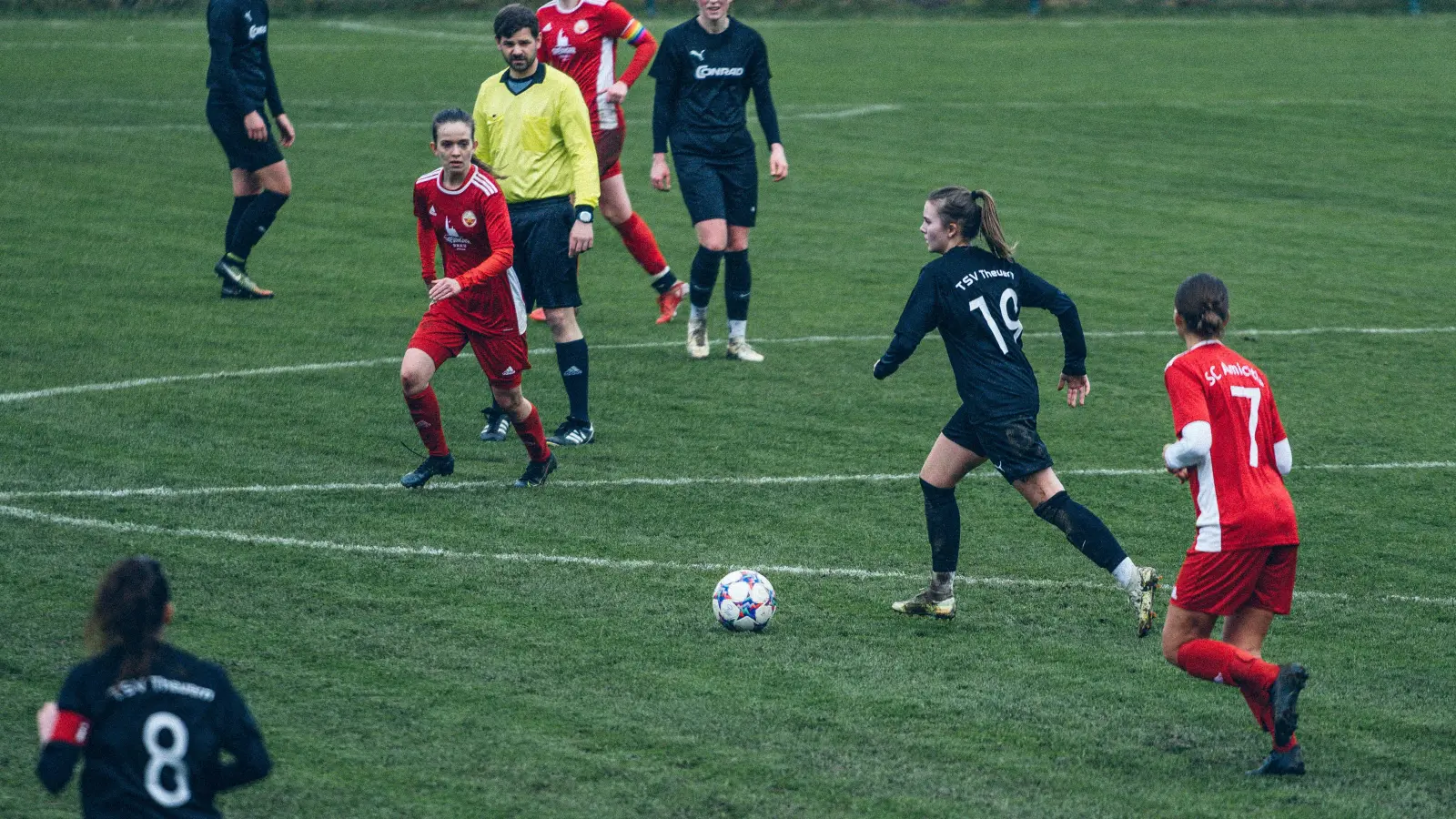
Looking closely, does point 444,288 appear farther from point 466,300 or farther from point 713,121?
point 713,121

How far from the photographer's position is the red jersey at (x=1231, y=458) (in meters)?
5.61

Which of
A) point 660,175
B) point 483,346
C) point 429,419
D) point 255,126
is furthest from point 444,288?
point 255,126

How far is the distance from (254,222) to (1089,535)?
819 cm

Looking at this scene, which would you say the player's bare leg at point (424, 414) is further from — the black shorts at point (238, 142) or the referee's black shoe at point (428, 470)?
the black shorts at point (238, 142)

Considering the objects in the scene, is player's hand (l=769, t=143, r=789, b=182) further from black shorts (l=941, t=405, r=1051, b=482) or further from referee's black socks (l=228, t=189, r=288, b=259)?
black shorts (l=941, t=405, r=1051, b=482)

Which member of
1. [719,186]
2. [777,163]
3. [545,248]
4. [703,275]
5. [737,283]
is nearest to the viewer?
[545,248]

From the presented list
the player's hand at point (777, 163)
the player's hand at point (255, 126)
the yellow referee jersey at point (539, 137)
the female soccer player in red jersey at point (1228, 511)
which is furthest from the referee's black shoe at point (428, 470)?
the player's hand at point (255, 126)

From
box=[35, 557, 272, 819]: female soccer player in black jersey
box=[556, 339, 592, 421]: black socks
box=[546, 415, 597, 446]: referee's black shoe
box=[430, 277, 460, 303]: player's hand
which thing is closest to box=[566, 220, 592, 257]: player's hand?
box=[556, 339, 592, 421]: black socks

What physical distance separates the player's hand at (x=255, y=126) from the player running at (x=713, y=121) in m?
3.14

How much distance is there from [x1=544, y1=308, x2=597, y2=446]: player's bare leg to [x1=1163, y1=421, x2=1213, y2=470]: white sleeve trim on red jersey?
4720 millimetres

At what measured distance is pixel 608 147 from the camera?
1211 cm

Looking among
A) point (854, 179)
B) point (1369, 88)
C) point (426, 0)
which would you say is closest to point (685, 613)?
point (854, 179)

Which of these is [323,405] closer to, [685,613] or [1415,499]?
[685,613]

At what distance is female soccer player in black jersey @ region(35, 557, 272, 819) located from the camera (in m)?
4.07
